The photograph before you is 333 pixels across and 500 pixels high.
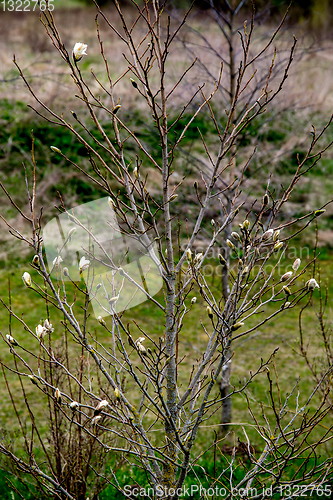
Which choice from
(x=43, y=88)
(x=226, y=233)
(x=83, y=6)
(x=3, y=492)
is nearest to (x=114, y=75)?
(x=43, y=88)

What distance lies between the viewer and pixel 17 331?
21.0 feet

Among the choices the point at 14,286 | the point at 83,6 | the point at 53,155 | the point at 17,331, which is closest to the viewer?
the point at 17,331

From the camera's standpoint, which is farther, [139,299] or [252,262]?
[139,299]

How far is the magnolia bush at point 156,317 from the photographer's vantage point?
6.26 ft

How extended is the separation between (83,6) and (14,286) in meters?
13.6

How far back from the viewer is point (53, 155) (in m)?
10.2

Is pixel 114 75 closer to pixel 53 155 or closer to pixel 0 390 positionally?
pixel 53 155

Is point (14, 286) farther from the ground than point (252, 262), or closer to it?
closer to it

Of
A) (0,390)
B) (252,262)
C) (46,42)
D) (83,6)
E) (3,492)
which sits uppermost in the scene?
(83,6)

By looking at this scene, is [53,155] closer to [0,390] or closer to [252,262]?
[0,390]

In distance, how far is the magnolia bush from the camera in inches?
75.2

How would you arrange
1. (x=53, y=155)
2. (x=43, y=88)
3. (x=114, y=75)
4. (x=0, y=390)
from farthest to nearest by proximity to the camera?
(x=114, y=75), (x=43, y=88), (x=53, y=155), (x=0, y=390)

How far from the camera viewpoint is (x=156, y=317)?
6836 mm

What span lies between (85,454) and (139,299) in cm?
390
